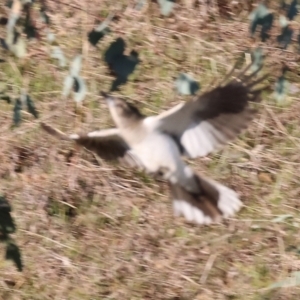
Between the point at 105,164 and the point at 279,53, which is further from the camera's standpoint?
the point at 279,53

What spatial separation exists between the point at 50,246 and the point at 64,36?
119cm

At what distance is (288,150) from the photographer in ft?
11.0

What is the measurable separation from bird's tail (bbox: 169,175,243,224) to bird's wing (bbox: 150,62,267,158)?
0.41 metres

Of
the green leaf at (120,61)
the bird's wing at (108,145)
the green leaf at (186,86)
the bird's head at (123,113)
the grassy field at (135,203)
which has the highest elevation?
the green leaf at (120,61)

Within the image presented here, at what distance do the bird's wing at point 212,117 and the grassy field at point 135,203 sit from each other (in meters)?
0.82

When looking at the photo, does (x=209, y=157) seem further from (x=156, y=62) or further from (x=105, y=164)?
(x=156, y=62)

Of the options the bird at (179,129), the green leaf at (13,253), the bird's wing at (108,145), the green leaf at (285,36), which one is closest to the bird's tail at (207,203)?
the bird at (179,129)

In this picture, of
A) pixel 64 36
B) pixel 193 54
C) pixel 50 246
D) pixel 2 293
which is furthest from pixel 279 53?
pixel 2 293

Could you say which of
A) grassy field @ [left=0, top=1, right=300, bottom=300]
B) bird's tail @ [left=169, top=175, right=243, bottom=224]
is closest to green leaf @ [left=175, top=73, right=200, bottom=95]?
bird's tail @ [left=169, top=175, right=243, bottom=224]

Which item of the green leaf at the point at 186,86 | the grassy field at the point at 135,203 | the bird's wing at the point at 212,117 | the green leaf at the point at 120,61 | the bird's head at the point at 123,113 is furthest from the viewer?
the grassy field at the point at 135,203

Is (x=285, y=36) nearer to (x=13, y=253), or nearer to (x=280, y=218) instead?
(x=13, y=253)

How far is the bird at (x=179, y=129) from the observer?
6.66ft

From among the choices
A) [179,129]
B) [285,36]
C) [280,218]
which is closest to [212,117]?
[179,129]

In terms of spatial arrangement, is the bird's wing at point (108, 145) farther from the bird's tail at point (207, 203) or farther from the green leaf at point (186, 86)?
the green leaf at point (186, 86)
